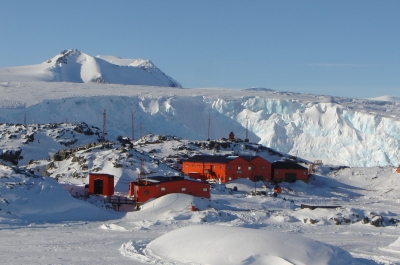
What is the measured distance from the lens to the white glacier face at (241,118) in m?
52.9

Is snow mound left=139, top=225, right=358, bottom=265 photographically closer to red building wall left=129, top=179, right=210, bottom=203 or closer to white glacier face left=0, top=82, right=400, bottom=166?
red building wall left=129, top=179, right=210, bottom=203

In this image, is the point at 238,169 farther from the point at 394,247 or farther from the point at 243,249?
the point at 243,249

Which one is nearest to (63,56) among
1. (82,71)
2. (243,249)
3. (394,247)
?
(82,71)

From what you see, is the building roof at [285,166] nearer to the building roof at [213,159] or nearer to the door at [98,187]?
the building roof at [213,159]

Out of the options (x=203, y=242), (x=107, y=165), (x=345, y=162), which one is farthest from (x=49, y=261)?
(x=345, y=162)

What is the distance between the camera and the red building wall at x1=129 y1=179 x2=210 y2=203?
84.3 ft

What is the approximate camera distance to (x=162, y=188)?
26141mm

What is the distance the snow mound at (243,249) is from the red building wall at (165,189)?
10489mm

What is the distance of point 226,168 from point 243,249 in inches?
916

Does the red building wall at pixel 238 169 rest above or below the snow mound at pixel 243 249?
below

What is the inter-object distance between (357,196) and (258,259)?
81.4 ft

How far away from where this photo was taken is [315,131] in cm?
5591

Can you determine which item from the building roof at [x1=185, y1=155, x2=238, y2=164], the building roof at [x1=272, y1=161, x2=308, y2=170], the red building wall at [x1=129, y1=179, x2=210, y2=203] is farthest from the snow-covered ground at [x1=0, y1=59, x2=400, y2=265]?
the building roof at [x1=185, y1=155, x2=238, y2=164]

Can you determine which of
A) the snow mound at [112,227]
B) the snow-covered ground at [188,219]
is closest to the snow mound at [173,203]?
the snow-covered ground at [188,219]
